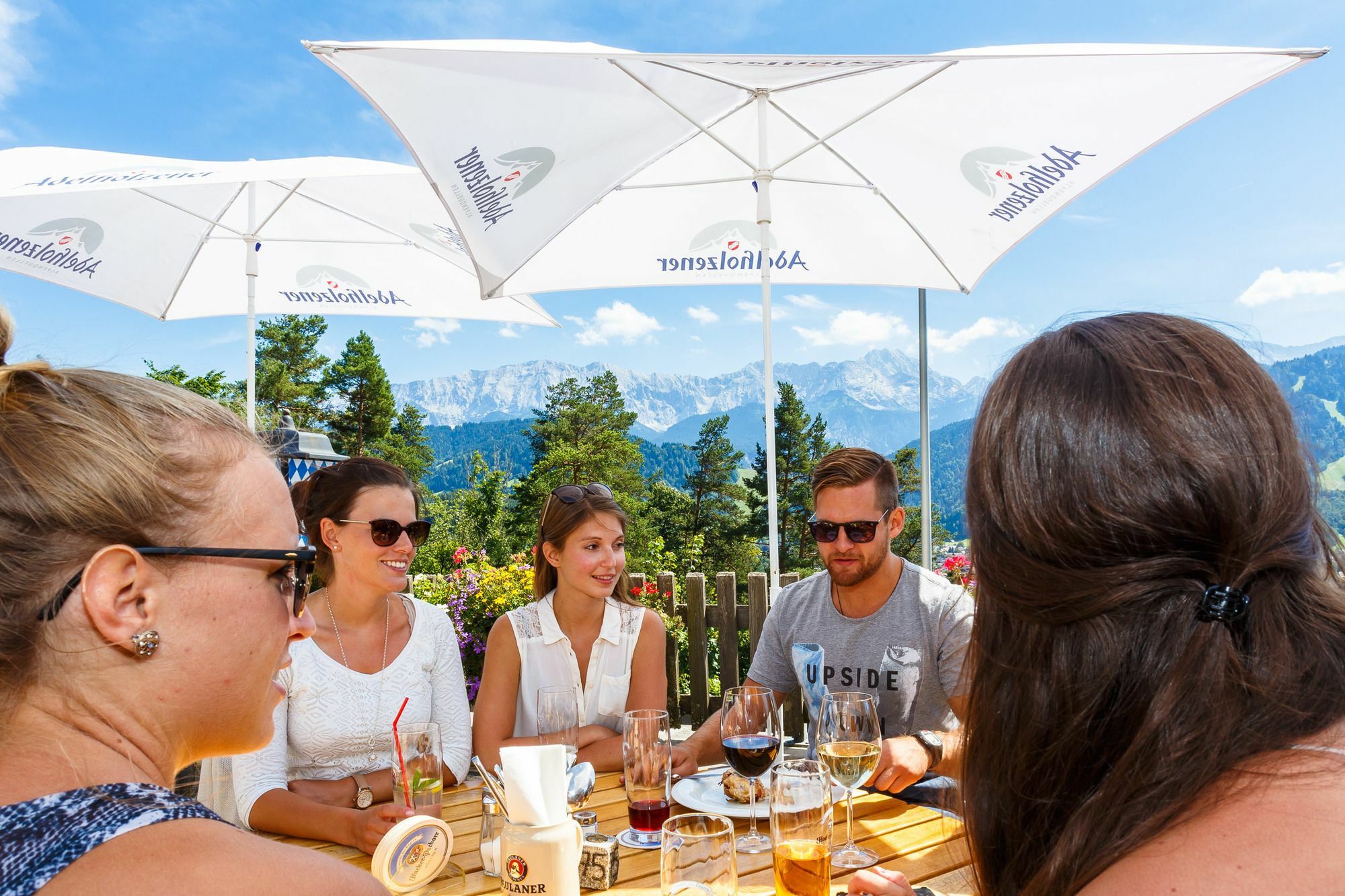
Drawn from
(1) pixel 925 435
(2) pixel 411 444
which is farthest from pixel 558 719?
(2) pixel 411 444

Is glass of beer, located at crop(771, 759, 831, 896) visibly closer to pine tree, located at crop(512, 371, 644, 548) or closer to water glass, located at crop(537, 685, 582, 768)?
water glass, located at crop(537, 685, 582, 768)

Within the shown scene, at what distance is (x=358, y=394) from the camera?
146 ft

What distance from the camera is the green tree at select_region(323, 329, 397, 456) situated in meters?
43.8

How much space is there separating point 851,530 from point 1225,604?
7.56 ft

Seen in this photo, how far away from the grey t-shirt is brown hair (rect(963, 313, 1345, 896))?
197cm

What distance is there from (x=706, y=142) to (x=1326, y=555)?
4.23m

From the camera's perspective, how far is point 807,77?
370 cm

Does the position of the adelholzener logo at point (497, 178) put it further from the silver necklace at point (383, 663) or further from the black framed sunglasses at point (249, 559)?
the black framed sunglasses at point (249, 559)

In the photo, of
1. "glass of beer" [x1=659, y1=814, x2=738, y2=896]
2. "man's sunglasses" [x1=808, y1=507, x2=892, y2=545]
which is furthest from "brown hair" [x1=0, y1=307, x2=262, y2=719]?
"man's sunglasses" [x1=808, y1=507, x2=892, y2=545]

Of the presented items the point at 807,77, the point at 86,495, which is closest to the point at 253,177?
the point at 807,77

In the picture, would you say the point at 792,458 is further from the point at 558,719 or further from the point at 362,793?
the point at 558,719

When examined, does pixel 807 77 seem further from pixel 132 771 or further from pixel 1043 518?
pixel 132 771

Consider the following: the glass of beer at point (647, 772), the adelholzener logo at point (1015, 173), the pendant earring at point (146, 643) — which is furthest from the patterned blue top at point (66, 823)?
the adelholzener logo at point (1015, 173)

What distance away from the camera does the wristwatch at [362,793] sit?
89.4 inches
